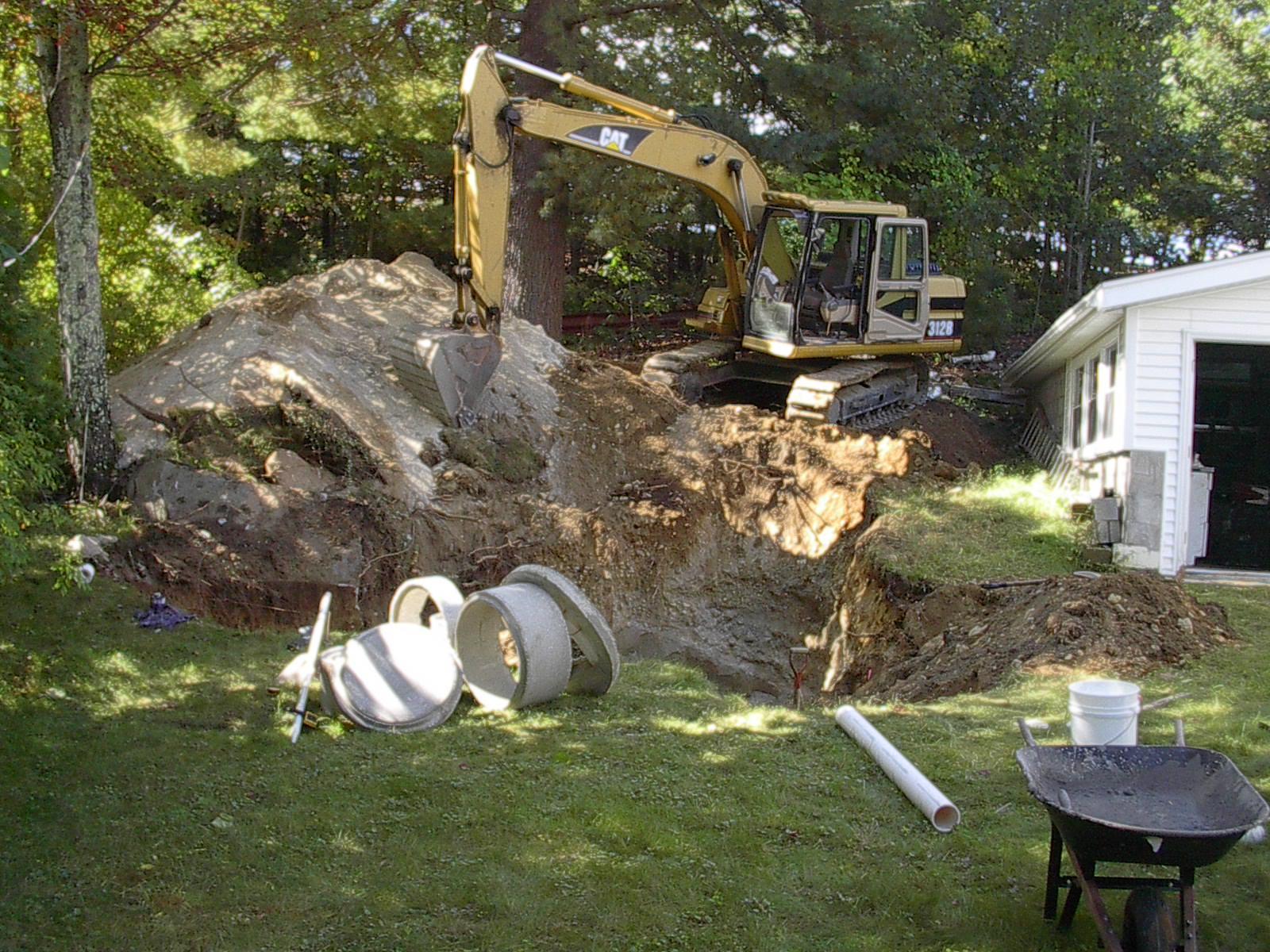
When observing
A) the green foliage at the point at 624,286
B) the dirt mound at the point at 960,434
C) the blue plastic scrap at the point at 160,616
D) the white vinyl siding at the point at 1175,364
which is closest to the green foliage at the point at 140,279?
the blue plastic scrap at the point at 160,616

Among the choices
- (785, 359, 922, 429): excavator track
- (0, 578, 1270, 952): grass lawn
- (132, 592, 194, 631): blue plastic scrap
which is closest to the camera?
(0, 578, 1270, 952): grass lawn

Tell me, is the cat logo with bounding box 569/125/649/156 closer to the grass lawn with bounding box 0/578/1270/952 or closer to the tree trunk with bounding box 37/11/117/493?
the tree trunk with bounding box 37/11/117/493

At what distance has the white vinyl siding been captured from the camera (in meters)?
12.0

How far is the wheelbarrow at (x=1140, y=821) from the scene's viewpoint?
469 cm

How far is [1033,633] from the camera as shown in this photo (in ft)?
33.7

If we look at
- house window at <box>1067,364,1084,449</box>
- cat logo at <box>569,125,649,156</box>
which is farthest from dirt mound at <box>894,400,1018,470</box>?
cat logo at <box>569,125,649,156</box>

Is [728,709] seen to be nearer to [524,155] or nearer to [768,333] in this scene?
[768,333]

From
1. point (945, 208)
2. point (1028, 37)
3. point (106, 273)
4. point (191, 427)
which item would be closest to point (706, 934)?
point (191, 427)

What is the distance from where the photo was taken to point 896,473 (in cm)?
1452

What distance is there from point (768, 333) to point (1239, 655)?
771 centimetres

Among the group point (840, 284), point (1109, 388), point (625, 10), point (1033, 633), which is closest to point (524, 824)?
point (1033, 633)

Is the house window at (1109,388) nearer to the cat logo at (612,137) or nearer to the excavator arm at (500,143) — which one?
the excavator arm at (500,143)

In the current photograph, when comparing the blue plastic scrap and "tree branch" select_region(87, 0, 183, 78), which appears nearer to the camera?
the blue plastic scrap

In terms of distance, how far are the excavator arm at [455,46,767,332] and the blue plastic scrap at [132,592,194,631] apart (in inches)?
184
